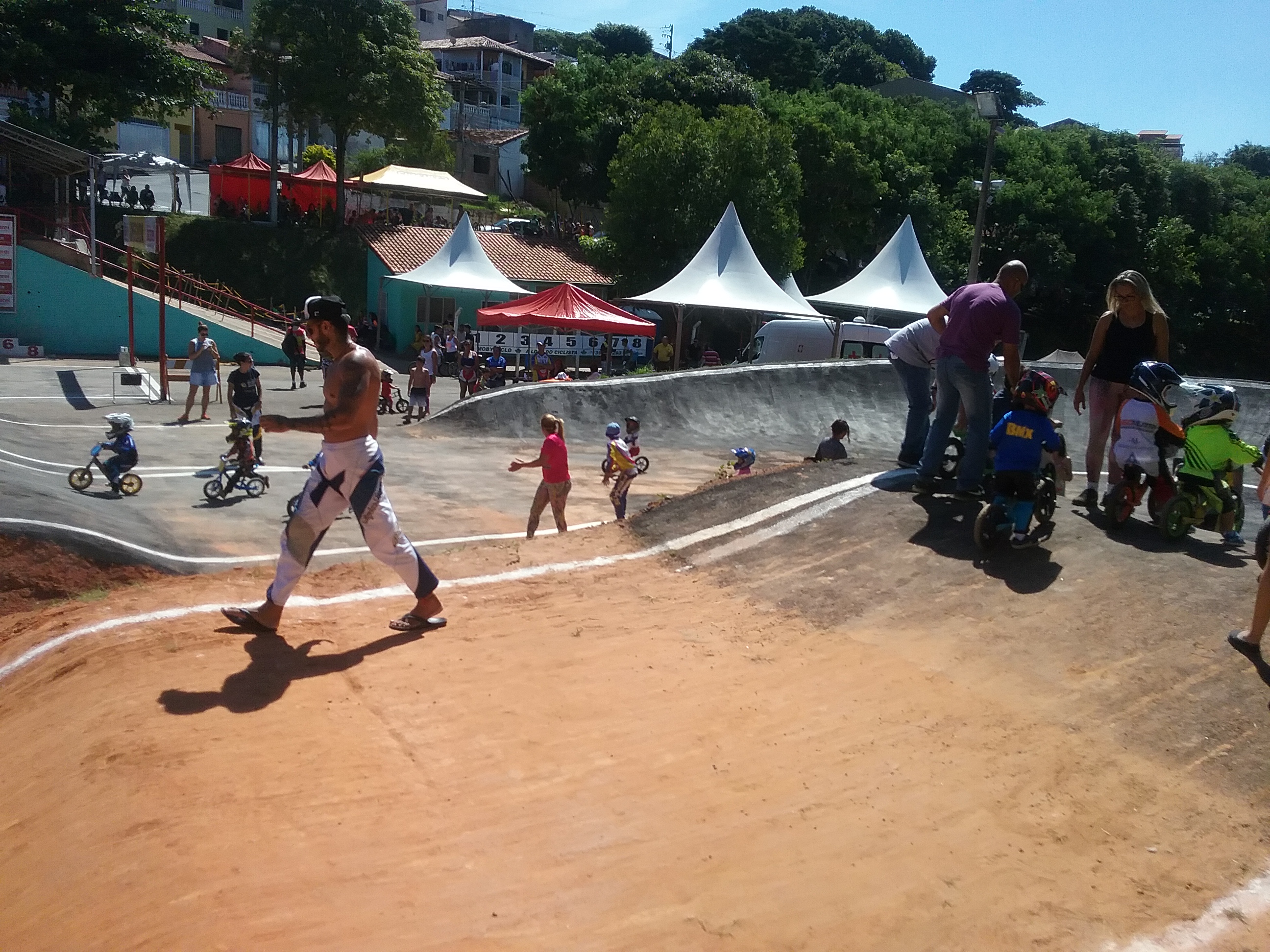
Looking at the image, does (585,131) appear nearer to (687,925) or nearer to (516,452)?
(516,452)

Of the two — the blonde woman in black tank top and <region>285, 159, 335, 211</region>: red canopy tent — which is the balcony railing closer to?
<region>285, 159, 335, 211</region>: red canopy tent

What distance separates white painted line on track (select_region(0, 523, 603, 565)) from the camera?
8.74 meters

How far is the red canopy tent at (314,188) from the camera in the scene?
1704 inches

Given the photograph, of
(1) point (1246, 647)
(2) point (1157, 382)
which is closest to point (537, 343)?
(2) point (1157, 382)

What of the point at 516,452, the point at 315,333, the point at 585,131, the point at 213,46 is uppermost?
the point at 213,46

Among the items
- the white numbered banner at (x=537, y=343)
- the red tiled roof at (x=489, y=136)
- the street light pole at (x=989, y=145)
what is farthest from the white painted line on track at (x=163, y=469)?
the red tiled roof at (x=489, y=136)

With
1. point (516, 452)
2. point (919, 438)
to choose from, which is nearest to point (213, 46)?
point (516, 452)

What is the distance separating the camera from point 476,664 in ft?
18.7

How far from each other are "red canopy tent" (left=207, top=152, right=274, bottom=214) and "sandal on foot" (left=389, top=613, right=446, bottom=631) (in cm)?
3978

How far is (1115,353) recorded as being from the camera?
823cm

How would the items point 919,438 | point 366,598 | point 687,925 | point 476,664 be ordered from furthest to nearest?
point 919,438 → point 366,598 → point 476,664 → point 687,925

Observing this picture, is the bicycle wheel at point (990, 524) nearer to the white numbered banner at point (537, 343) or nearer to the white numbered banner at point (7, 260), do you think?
the white numbered banner at point (537, 343)

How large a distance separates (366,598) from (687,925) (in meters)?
3.73

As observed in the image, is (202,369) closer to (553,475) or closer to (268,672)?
(553,475)
